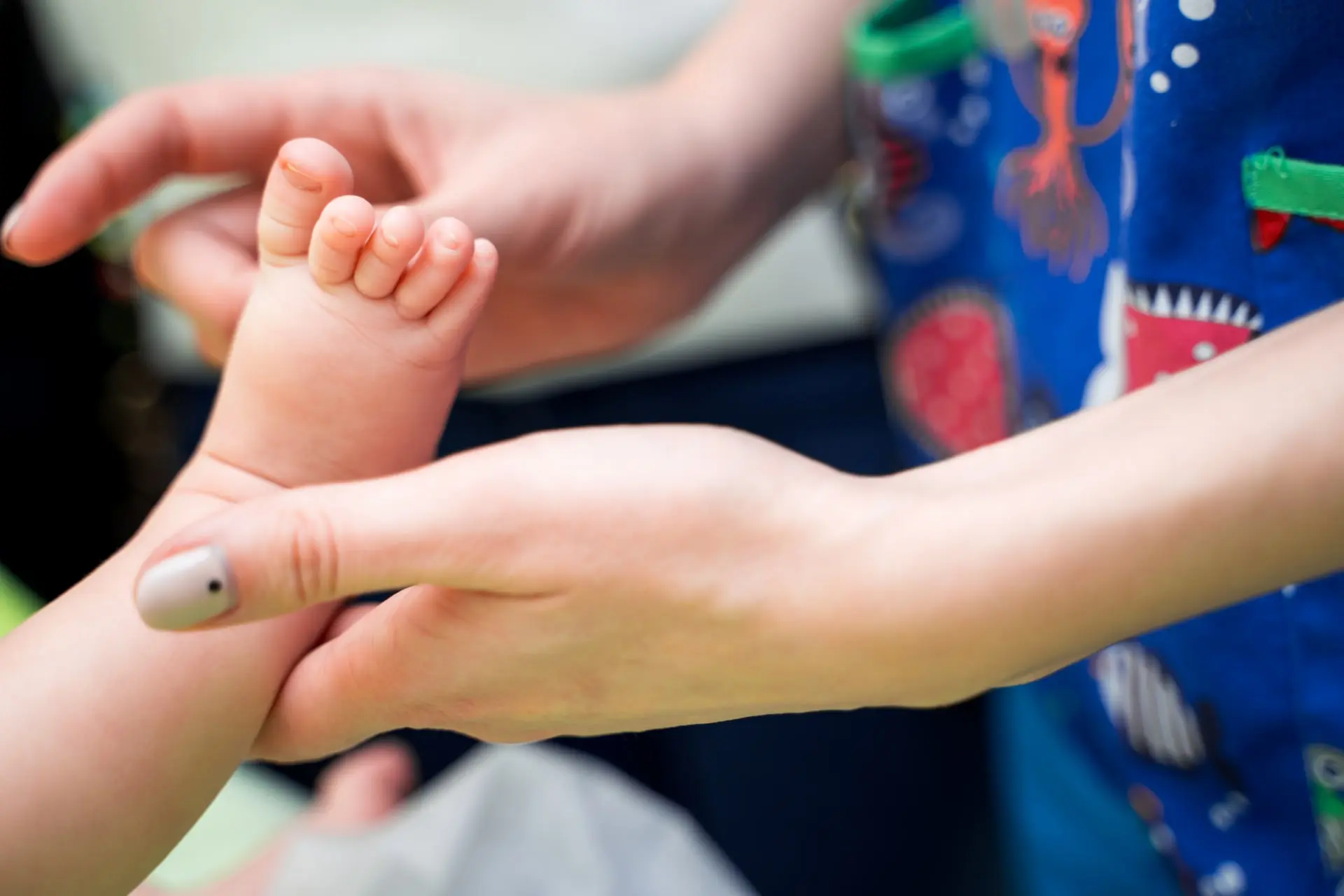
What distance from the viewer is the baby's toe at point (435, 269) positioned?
39 centimetres

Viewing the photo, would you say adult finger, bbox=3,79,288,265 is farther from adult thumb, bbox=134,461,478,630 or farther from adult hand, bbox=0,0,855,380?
adult thumb, bbox=134,461,478,630

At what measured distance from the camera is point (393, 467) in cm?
46

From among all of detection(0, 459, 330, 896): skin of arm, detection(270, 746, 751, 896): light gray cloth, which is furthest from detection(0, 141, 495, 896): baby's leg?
detection(270, 746, 751, 896): light gray cloth

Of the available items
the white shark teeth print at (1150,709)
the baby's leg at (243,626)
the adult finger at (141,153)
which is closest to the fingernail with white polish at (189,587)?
the baby's leg at (243,626)

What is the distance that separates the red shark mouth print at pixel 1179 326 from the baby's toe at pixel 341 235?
280 millimetres

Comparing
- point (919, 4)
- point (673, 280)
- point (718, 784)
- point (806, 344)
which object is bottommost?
point (718, 784)

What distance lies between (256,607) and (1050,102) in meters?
0.38

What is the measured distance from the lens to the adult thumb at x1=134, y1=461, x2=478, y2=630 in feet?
1.02

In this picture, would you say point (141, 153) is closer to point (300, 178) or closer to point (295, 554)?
point (300, 178)

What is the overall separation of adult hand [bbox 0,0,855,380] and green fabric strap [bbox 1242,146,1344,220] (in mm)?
281

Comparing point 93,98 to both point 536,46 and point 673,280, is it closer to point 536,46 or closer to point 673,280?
point 536,46

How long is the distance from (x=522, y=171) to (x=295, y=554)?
0.81 feet

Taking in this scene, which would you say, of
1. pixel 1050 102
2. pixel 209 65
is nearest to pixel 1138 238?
pixel 1050 102

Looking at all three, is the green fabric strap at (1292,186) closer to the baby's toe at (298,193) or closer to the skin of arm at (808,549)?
the skin of arm at (808,549)
